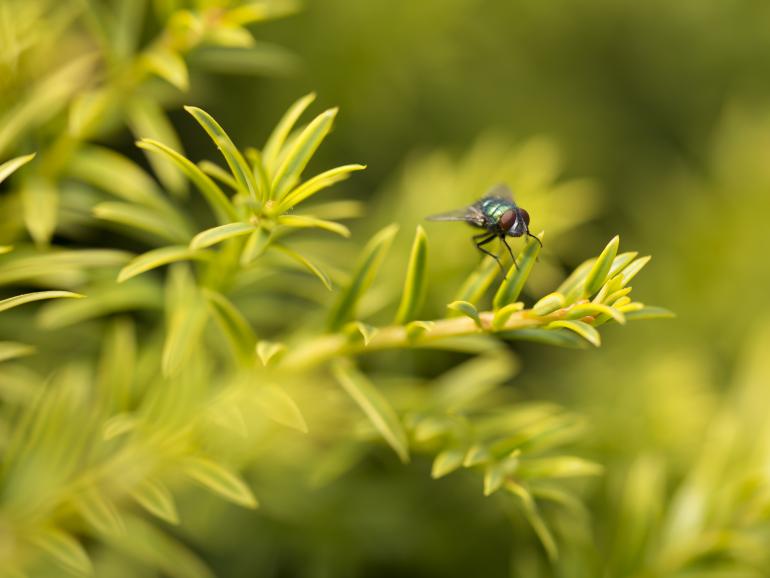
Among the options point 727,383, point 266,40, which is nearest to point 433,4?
point 266,40

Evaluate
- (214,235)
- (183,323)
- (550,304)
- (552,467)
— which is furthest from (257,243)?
(552,467)

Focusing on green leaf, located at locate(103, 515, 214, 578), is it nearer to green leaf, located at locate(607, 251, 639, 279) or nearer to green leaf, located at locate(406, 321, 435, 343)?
green leaf, located at locate(406, 321, 435, 343)

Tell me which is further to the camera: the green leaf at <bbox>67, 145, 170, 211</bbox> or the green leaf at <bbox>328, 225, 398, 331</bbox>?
the green leaf at <bbox>67, 145, 170, 211</bbox>

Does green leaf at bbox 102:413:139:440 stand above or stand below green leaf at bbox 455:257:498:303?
below

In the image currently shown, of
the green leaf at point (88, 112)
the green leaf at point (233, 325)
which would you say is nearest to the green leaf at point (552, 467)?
the green leaf at point (233, 325)

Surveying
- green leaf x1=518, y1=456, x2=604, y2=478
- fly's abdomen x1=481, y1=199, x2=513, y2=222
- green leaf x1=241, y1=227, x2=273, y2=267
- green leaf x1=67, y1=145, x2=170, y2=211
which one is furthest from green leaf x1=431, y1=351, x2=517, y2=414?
green leaf x1=67, y1=145, x2=170, y2=211

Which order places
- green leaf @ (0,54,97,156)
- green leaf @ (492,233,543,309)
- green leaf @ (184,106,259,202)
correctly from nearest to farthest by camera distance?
green leaf @ (184,106,259,202) → green leaf @ (492,233,543,309) → green leaf @ (0,54,97,156)

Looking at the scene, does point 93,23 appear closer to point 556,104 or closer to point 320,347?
point 320,347

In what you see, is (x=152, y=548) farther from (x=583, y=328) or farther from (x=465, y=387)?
(x=583, y=328)
